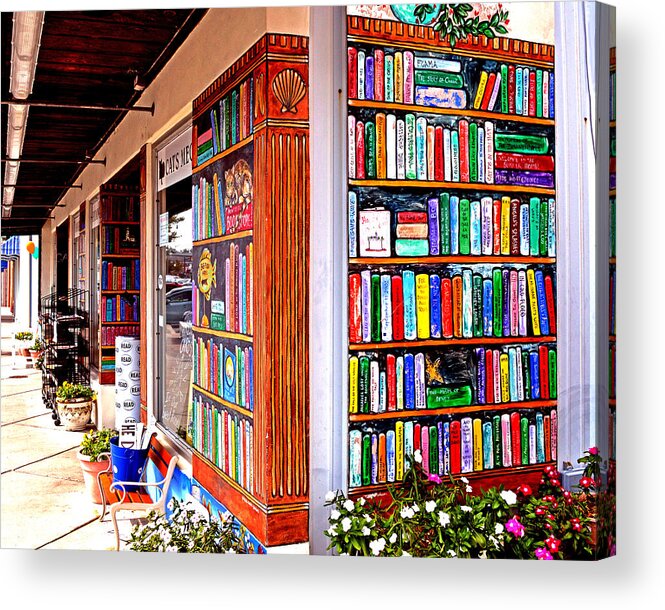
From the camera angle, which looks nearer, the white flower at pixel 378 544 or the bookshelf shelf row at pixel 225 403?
the white flower at pixel 378 544

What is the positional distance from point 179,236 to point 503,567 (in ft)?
6.20

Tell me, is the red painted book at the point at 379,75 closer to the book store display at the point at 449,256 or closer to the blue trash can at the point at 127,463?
the book store display at the point at 449,256

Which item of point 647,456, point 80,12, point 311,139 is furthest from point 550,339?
point 80,12

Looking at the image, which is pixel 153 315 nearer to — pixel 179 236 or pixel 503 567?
pixel 179 236

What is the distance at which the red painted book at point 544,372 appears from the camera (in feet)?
9.30

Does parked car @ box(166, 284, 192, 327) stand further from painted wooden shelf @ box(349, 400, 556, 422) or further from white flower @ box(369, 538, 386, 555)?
white flower @ box(369, 538, 386, 555)

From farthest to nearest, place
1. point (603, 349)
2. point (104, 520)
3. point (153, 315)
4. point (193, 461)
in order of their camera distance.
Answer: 1. point (153, 315)
2. point (193, 461)
3. point (104, 520)
4. point (603, 349)

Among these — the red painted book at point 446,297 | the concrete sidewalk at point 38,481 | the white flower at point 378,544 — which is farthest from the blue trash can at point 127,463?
the red painted book at point 446,297

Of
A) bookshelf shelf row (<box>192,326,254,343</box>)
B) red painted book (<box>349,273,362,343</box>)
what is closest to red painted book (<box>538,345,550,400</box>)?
red painted book (<box>349,273,362,343</box>)

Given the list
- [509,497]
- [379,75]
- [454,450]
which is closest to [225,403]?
[454,450]

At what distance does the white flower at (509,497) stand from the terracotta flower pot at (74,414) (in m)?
1.70

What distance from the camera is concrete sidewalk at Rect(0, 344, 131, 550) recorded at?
3029mm

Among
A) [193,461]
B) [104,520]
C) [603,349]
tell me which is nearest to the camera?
[603,349]

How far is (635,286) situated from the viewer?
2840 mm
